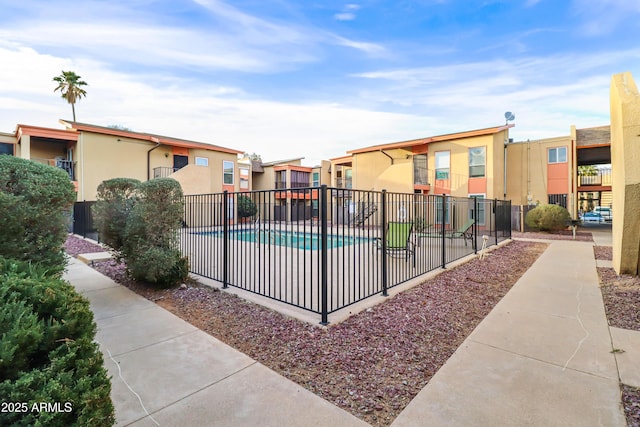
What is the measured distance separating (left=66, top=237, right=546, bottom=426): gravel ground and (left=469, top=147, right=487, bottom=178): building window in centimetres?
1408

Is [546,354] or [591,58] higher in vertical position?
[591,58]

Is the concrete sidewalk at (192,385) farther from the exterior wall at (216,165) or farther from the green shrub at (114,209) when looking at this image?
the exterior wall at (216,165)

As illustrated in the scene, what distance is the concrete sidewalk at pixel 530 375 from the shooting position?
2150 mm

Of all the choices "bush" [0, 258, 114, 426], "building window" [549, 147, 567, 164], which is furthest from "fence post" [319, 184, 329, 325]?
"building window" [549, 147, 567, 164]

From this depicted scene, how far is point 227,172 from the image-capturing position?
23.4 meters

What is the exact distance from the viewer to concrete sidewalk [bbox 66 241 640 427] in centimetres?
213

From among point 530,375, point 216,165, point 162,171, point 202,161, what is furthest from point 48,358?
point 216,165

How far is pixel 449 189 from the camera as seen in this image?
61.6 feet

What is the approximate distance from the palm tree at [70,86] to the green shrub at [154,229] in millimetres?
27284

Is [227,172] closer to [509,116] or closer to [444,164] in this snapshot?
[444,164]

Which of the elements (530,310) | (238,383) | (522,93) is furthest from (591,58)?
(238,383)

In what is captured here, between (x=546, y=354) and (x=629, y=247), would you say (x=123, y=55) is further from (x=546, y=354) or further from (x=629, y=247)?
(x=629, y=247)

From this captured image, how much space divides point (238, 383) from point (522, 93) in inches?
564

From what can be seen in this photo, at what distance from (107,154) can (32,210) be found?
58.1 ft
